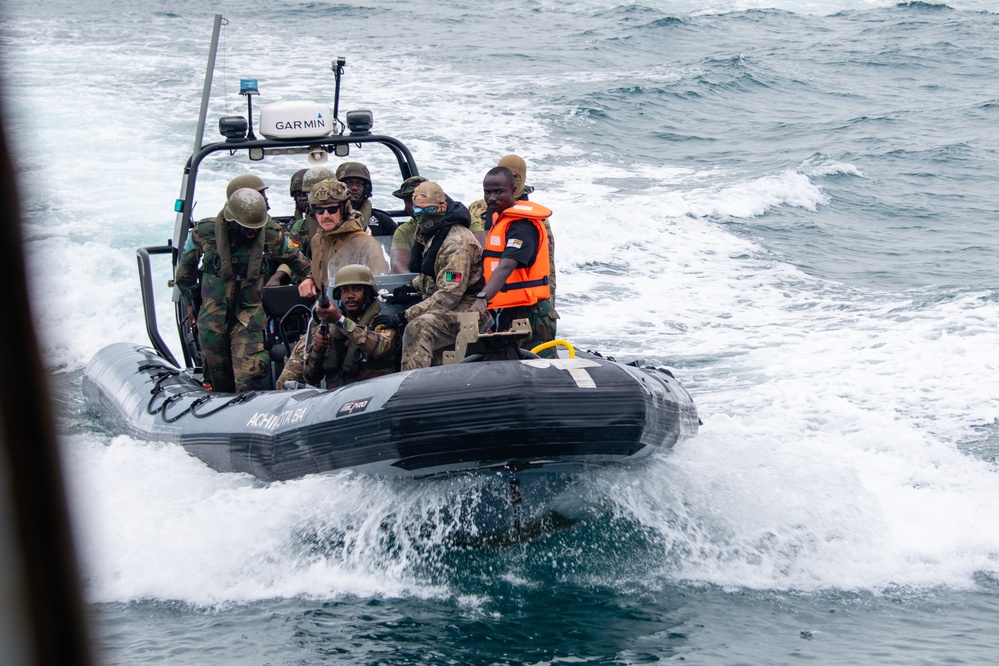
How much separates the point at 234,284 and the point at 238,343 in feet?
1.01

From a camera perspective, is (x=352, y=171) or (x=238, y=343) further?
(x=352, y=171)

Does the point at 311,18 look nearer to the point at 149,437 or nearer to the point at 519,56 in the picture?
the point at 519,56

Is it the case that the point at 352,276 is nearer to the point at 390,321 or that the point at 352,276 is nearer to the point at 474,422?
the point at 390,321

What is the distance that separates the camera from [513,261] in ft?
16.5

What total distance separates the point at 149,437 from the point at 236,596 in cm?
178

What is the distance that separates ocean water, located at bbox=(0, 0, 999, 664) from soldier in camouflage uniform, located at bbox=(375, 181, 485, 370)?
30.1 inches

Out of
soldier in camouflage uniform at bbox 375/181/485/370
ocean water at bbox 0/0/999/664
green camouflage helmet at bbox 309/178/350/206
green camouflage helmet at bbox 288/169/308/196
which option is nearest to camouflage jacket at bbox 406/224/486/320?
soldier in camouflage uniform at bbox 375/181/485/370

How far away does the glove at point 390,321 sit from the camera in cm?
517

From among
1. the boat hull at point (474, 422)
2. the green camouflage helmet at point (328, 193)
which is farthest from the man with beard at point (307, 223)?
the boat hull at point (474, 422)

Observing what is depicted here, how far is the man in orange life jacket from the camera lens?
Answer: 16.4 feet

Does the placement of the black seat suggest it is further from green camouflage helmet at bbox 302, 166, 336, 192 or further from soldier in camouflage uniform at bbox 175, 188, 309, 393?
green camouflage helmet at bbox 302, 166, 336, 192

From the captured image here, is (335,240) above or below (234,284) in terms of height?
above

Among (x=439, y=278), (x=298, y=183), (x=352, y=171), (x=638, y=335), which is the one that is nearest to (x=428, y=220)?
(x=439, y=278)

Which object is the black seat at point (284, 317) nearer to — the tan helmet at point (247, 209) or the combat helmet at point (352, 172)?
the tan helmet at point (247, 209)
